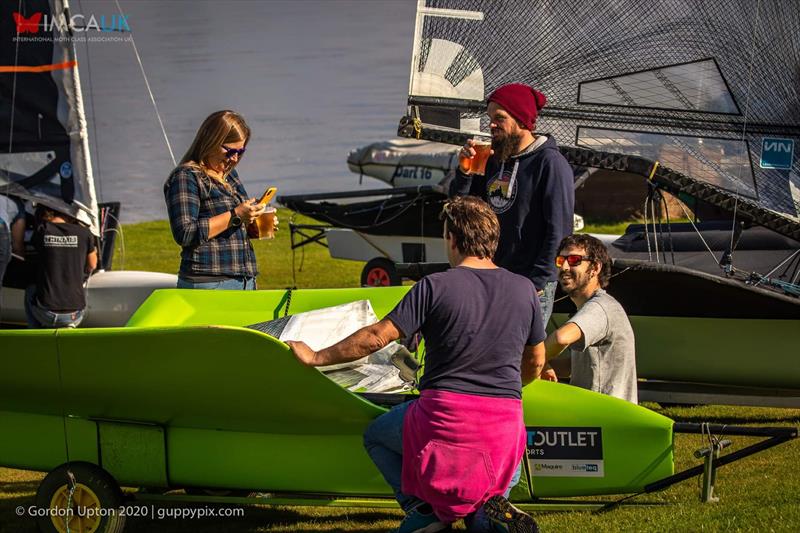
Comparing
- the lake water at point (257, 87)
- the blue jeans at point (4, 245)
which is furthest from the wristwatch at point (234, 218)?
the lake water at point (257, 87)

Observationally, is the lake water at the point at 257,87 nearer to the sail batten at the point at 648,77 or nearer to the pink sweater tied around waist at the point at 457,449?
the sail batten at the point at 648,77

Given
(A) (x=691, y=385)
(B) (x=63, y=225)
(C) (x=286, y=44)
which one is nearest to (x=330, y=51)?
(C) (x=286, y=44)

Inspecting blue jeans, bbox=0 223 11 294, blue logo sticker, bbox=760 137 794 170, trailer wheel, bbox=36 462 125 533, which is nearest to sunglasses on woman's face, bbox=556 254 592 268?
trailer wheel, bbox=36 462 125 533

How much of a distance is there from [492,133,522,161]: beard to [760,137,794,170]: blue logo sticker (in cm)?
222

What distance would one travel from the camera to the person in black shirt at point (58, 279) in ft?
30.6

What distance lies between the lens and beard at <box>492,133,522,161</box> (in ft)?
19.1

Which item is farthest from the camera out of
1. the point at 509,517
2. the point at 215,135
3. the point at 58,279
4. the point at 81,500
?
the point at 58,279

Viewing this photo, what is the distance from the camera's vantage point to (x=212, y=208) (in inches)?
238

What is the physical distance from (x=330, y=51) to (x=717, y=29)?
37.2m

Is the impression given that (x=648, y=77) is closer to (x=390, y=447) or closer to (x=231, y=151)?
(x=231, y=151)

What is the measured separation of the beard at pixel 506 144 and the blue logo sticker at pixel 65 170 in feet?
19.5

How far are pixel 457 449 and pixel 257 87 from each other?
105 ft

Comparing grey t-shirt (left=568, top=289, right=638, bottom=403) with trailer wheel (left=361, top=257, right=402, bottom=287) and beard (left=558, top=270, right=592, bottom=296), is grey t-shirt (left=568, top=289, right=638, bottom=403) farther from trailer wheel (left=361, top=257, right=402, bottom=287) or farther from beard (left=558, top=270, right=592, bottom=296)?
trailer wheel (left=361, top=257, right=402, bottom=287)

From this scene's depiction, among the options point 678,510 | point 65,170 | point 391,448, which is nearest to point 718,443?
point 678,510
